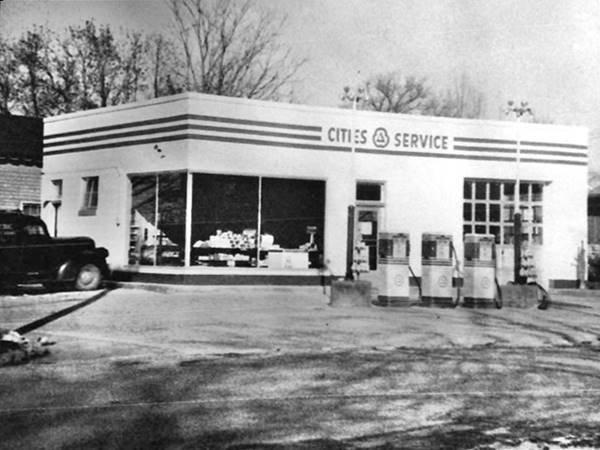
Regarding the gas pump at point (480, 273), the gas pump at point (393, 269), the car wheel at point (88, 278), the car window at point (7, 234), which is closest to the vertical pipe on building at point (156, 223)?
the car wheel at point (88, 278)

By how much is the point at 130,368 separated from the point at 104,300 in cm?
769

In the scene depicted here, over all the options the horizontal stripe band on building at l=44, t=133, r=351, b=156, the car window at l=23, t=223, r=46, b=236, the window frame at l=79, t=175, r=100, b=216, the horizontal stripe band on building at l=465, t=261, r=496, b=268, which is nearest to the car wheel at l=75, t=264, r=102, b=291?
the car window at l=23, t=223, r=46, b=236

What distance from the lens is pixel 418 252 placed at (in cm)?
2131

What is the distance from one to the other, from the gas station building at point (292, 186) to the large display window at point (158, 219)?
41 mm

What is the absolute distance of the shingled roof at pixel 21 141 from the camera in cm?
2606

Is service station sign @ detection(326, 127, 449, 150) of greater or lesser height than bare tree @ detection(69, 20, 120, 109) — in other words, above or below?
below

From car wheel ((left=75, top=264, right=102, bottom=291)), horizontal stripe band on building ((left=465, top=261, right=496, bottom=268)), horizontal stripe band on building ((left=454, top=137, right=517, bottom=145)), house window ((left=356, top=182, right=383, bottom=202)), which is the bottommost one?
car wheel ((left=75, top=264, right=102, bottom=291))

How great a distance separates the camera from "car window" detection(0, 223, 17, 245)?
1725 centimetres

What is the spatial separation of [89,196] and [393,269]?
9718mm

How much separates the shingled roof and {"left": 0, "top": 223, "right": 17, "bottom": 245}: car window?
931cm

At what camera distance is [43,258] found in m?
17.7

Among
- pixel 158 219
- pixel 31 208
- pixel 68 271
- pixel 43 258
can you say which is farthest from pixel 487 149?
pixel 31 208

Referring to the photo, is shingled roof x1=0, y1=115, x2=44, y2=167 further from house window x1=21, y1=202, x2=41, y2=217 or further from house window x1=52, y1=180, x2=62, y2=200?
house window x1=52, y1=180, x2=62, y2=200

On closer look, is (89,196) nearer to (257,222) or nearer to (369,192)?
(257,222)
